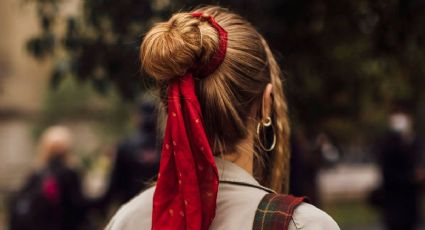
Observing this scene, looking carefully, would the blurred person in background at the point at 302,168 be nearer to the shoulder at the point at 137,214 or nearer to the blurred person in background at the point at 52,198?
the blurred person in background at the point at 52,198

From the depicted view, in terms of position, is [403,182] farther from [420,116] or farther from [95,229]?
[420,116]

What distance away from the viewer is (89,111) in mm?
33188

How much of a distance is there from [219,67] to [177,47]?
0.11 meters

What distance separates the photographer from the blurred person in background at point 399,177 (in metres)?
9.30

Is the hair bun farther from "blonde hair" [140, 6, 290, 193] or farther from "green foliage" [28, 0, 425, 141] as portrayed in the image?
"green foliage" [28, 0, 425, 141]

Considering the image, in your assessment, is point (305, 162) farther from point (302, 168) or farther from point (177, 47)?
point (177, 47)

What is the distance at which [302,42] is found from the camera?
5.25 metres

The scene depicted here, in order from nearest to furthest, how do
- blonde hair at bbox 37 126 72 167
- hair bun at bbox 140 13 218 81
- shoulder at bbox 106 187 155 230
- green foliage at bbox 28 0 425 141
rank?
hair bun at bbox 140 13 218 81 < shoulder at bbox 106 187 155 230 < green foliage at bbox 28 0 425 141 < blonde hair at bbox 37 126 72 167

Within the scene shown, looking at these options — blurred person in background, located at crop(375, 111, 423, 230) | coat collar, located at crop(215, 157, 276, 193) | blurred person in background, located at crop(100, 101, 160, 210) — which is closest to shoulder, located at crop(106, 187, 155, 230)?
coat collar, located at crop(215, 157, 276, 193)

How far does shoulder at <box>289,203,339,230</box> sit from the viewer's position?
7.50 ft

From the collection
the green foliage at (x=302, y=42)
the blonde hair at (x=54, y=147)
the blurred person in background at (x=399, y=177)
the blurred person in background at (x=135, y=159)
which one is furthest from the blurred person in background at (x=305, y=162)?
the blurred person in background at (x=399, y=177)

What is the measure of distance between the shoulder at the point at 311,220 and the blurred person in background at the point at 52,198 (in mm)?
4891

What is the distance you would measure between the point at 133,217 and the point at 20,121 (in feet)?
107

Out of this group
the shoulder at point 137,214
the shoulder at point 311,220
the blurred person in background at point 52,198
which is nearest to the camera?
the shoulder at point 311,220
